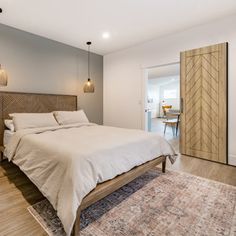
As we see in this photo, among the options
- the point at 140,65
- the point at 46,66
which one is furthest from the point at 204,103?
the point at 46,66

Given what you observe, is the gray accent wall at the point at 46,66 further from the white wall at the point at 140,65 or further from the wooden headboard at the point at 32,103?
the white wall at the point at 140,65

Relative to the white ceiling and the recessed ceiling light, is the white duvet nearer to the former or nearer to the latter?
the white ceiling

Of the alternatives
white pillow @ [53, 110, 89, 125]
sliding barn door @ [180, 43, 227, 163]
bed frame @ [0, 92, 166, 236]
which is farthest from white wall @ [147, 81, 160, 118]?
Result: white pillow @ [53, 110, 89, 125]

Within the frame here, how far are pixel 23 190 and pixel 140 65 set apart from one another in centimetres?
368

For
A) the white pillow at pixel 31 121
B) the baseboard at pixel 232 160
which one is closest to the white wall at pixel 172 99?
the baseboard at pixel 232 160

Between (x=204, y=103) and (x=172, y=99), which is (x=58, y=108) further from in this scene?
(x=172, y=99)

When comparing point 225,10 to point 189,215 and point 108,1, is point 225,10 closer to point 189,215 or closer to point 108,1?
point 108,1

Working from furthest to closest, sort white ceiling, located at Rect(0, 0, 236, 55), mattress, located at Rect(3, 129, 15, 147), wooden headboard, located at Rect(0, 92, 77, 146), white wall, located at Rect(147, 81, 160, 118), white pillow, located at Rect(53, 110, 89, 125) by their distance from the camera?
white wall, located at Rect(147, 81, 160, 118)
white pillow, located at Rect(53, 110, 89, 125)
wooden headboard, located at Rect(0, 92, 77, 146)
mattress, located at Rect(3, 129, 15, 147)
white ceiling, located at Rect(0, 0, 236, 55)

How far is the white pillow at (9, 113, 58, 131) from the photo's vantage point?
285 cm

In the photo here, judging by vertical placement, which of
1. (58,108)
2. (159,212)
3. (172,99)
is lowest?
(159,212)

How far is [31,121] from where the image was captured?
2.99 m

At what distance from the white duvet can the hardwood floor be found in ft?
0.92

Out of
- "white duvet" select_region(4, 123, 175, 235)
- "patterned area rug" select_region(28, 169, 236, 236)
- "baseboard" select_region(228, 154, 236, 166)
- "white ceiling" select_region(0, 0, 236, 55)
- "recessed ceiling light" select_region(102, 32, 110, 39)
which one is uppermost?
"recessed ceiling light" select_region(102, 32, 110, 39)

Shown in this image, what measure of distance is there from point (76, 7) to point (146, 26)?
1.43 meters
